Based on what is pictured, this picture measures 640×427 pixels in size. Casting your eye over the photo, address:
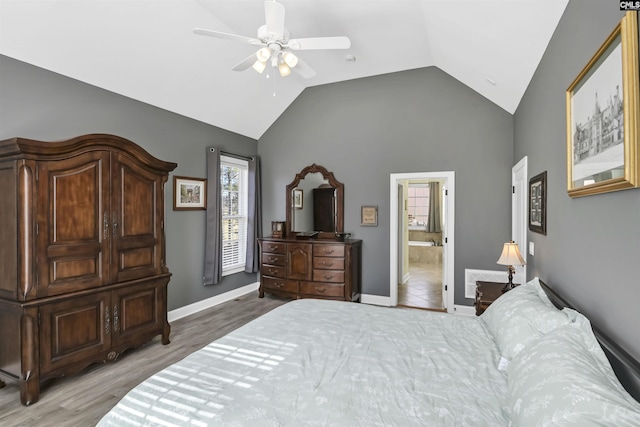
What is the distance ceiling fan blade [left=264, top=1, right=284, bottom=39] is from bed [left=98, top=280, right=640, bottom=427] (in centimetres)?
210

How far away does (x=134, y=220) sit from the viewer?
3.17m

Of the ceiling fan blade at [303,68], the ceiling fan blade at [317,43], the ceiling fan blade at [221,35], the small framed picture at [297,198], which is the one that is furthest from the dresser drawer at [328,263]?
the ceiling fan blade at [221,35]

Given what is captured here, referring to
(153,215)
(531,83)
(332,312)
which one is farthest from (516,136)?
(153,215)

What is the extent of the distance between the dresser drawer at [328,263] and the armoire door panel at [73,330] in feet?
8.56

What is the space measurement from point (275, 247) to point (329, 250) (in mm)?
914

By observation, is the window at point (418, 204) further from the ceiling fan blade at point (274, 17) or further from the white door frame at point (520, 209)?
the ceiling fan blade at point (274, 17)

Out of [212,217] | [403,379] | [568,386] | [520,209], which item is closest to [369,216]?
[520,209]

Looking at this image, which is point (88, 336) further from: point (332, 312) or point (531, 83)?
point (531, 83)

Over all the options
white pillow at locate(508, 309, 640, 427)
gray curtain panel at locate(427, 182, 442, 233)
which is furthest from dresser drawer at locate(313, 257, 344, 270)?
gray curtain panel at locate(427, 182, 442, 233)

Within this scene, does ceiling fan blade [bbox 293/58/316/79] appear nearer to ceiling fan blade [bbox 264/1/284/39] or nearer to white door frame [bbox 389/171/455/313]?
ceiling fan blade [bbox 264/1/284/39]

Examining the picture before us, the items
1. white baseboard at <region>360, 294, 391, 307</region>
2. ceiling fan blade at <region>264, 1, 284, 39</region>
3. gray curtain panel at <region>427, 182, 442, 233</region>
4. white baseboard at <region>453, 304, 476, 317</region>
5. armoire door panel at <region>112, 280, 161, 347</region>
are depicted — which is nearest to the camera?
ceiling fan blade at <region>264, 1, 284, 39</region>

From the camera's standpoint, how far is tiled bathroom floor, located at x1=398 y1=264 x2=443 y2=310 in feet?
16.4

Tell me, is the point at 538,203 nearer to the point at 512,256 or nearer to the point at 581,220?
the point at 512,256

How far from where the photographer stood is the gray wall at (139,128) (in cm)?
284
